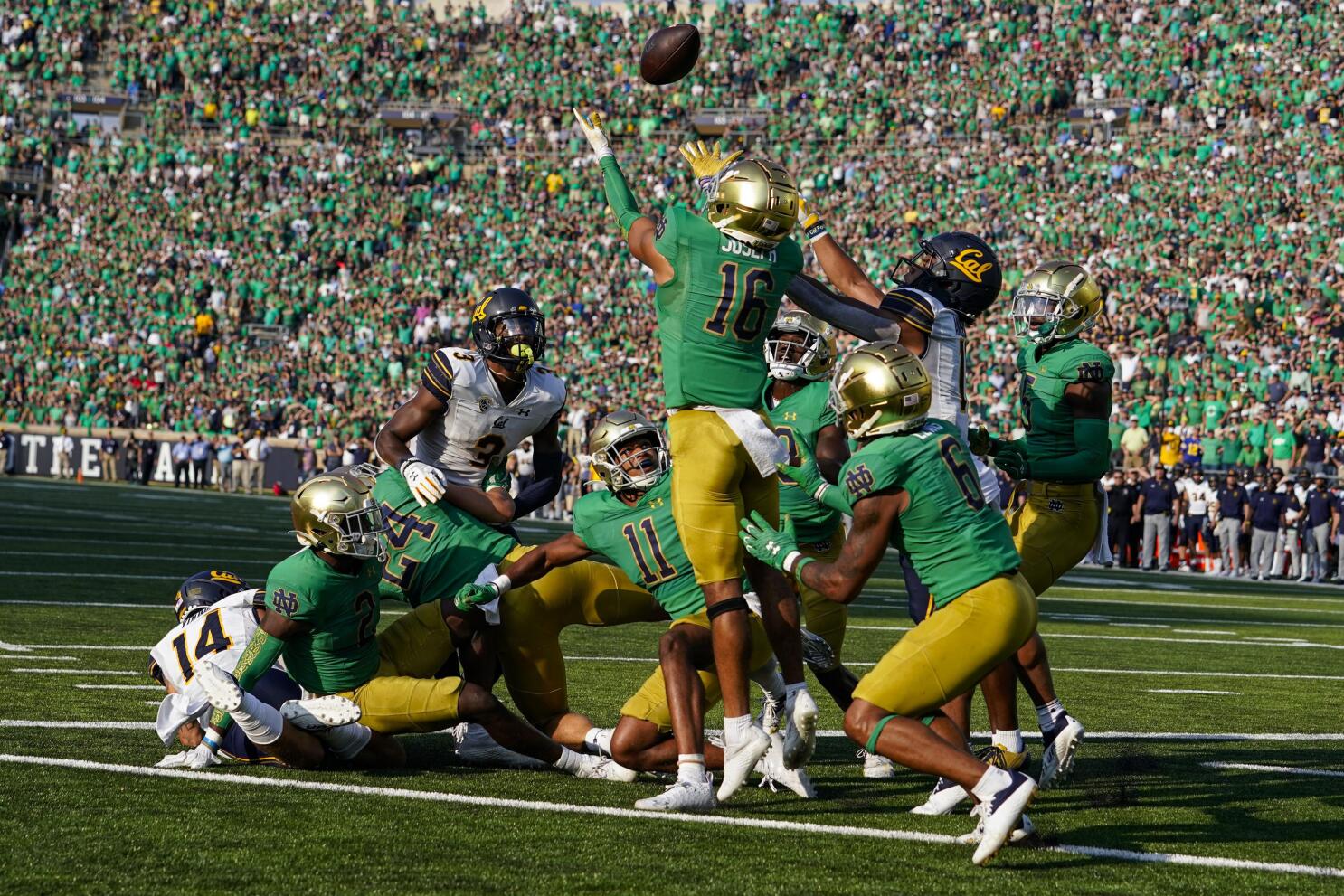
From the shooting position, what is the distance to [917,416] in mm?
5234

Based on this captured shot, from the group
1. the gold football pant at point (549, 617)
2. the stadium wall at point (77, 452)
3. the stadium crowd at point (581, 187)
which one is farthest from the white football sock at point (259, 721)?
the stadium wall at point (77, 452)

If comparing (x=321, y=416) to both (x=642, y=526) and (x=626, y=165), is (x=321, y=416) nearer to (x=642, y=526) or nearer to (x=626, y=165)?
(x=626, y=165)

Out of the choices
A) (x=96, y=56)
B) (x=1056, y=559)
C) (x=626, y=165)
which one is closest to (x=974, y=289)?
(x=1056, y=559)

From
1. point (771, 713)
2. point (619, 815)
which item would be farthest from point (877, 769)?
point (619, 815)

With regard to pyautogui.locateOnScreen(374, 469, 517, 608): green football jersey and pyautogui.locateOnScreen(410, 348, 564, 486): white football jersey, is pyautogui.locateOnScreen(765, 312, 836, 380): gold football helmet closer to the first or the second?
pyautogui.locateOnScreen(410, 348, 564, 486): white football jersey

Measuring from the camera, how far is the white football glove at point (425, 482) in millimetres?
6902

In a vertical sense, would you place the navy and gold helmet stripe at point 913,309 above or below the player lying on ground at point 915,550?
above

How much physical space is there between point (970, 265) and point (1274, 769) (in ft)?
7.73

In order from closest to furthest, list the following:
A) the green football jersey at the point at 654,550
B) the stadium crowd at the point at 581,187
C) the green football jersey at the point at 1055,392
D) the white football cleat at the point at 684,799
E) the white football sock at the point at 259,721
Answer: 1. the white football cleat at the point at 684,799
2. the white football sock at the point at 259,721
3. the green football jersey at the point at 654,550
4. the green football jersey at the point at 1055,392
5. the stadium crowd at the point at 581,187

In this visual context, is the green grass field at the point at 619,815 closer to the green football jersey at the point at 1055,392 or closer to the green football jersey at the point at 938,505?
the green football jersey at the point at 938,505

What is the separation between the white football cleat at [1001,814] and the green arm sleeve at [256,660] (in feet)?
8.50

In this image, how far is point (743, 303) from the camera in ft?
19.5

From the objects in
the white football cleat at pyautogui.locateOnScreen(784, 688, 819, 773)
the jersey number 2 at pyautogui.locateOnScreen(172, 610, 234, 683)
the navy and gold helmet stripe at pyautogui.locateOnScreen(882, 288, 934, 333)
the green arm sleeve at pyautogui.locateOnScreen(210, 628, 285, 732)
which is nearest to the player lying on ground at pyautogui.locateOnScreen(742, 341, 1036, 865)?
the white football cleat at pyautogui.locateOnScreen(784, 688, 819, 773)

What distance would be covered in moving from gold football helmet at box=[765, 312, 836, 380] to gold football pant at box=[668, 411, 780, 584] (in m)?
1.39
